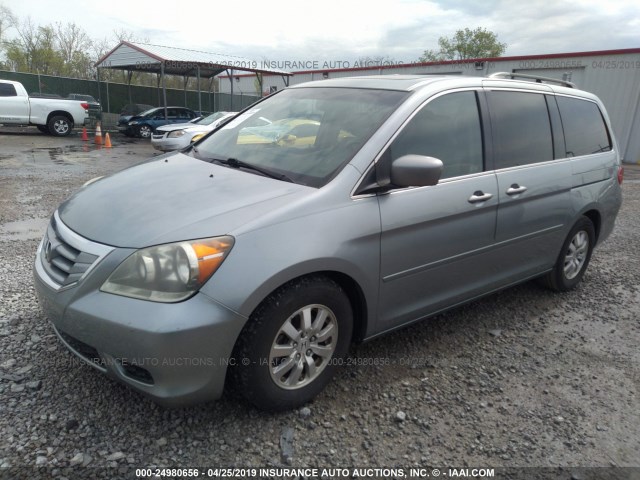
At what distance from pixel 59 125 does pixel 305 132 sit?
1749 cm

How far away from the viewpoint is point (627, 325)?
3799 millimetres

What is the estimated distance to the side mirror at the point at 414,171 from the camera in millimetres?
2539

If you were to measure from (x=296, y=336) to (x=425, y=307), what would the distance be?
0.98 meters

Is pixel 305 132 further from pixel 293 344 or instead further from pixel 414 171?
pixel 293 344

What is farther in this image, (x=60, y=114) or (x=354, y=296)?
(x=60, y=114)

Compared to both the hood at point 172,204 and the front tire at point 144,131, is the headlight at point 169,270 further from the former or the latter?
the front tire at point 144,131

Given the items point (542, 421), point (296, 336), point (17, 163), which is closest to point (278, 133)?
point (296, 336)

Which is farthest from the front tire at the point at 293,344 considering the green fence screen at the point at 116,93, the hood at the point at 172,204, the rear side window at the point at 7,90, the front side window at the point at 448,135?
the green fence screen at the point at 116,93

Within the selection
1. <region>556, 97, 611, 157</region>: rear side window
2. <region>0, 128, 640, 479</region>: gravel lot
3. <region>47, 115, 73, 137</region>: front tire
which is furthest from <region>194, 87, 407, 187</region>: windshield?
<region>47, 115, 73, 137</region>: front tire

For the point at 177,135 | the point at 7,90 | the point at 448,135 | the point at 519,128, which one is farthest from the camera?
the point at 7,90

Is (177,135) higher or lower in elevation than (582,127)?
lower

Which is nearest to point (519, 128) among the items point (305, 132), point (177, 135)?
point (305, 132)

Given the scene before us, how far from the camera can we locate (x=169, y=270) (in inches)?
82.1

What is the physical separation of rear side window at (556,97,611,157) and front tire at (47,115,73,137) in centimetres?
1782
